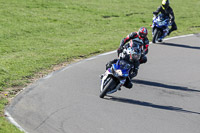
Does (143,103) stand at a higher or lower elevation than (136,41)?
lower

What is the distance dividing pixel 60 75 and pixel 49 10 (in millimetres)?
12319

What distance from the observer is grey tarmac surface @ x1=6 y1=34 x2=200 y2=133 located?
8742mm

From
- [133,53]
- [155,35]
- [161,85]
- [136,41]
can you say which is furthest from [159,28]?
[133,53]

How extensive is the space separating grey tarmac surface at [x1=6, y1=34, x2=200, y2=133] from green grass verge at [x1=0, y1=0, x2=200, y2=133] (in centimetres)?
70

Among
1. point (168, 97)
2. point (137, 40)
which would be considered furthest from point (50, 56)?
point (168, 97)

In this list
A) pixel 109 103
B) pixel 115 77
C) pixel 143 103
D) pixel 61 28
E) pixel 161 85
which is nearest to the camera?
pixel 109 103

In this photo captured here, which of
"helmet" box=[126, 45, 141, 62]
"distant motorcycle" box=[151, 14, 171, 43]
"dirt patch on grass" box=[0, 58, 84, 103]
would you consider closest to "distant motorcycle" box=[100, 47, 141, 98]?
"helmet" box=[126, 45, 141, 62]

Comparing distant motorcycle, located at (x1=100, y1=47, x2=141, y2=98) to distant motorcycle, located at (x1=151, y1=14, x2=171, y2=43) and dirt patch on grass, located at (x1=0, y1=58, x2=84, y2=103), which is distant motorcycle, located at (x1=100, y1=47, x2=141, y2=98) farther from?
distant motorcycle, located at (x1=151, y1=14, x2=171, y2=43)

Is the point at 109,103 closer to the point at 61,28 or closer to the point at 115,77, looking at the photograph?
the point at 115,77

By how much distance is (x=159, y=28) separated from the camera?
18188 millimetres

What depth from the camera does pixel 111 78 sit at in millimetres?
10562

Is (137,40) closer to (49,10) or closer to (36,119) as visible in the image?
(36,119)

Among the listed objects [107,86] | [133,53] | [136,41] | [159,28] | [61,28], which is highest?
[136,41]

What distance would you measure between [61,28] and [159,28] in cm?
501
